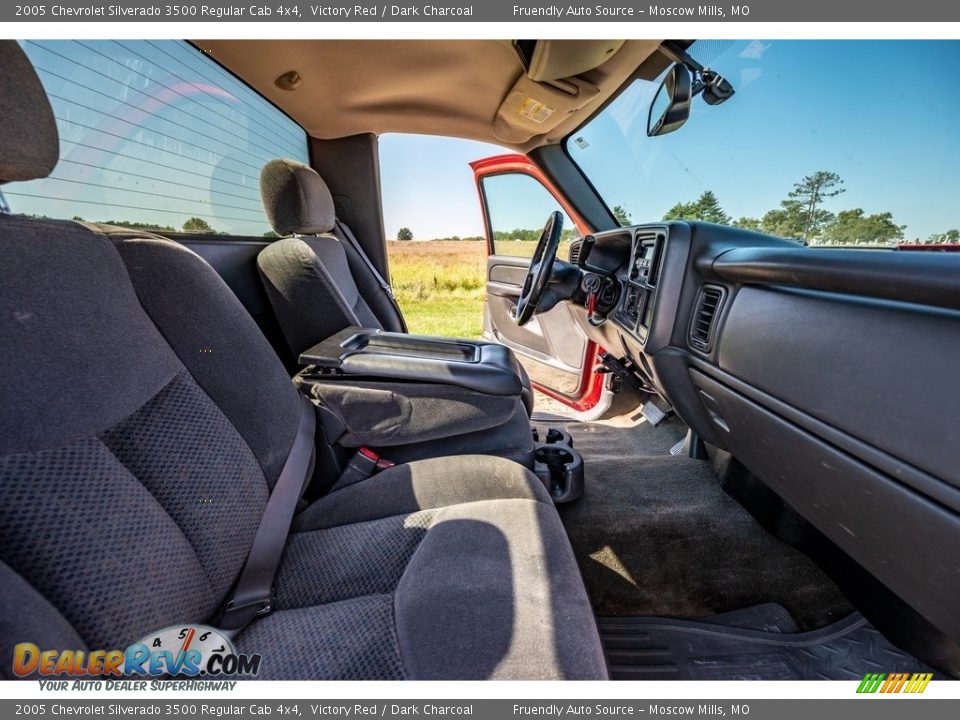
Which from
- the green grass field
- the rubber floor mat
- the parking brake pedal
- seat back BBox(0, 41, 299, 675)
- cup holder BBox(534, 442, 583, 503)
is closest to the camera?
seat back BBox(0, 41, 299, 675)

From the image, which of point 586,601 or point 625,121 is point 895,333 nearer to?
point 586,601

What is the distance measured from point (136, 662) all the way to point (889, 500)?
1.12 meters

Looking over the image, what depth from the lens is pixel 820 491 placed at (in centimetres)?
80

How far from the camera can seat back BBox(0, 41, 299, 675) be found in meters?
0.52

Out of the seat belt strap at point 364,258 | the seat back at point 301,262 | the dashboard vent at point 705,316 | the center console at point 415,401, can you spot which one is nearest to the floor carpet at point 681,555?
the center console at point 415,401

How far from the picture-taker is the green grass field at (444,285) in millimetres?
3733

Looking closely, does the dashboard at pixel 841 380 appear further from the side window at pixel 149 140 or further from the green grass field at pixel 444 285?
the green grass field at pixel 444 285

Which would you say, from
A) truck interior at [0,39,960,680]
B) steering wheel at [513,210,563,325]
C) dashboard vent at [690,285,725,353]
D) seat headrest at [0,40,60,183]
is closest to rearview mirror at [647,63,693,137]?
truck interior at [0,39,960,680]

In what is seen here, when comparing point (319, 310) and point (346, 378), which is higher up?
point (319, 310)

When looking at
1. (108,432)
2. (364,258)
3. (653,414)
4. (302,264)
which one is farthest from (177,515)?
(653,414)

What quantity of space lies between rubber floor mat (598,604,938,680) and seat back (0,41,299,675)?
3.17 ft

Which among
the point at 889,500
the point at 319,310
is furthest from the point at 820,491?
the point at 319,310

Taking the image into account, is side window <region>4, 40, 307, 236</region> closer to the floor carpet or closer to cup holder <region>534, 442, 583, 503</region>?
cup holder <region>534, 442, 583, 503</region>

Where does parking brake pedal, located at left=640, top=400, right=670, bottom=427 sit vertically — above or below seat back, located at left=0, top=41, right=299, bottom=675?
below
